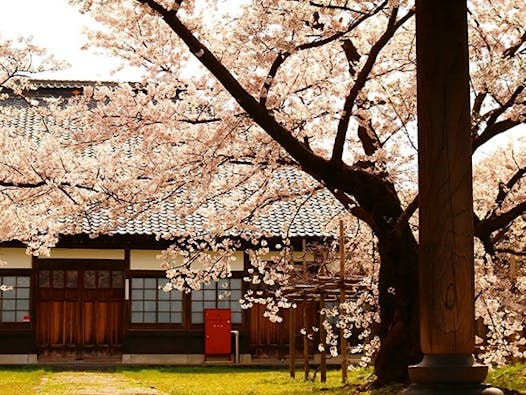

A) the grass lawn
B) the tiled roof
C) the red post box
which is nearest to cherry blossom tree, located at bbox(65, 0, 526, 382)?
the grass lawn

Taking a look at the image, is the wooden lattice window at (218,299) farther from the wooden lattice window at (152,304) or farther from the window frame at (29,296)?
the window frame at (29,296)

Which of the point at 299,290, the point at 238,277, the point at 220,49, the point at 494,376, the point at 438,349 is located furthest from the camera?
the point at 238,277

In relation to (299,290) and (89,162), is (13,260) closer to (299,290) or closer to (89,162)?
(299,290)

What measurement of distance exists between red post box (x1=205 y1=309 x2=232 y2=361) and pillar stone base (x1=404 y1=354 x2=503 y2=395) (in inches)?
699

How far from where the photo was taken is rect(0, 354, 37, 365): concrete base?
20312 mm

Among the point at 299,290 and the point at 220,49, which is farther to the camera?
the point at 299,290

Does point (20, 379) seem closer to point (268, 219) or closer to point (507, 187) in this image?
point (268, 219)

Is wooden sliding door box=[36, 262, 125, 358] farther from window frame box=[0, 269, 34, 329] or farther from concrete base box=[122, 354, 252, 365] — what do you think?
concrete base box=[122, 354, 252, 365]

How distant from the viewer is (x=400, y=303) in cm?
983

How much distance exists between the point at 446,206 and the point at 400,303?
261 inches

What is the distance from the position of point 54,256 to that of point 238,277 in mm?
4116

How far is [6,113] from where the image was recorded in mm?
11000

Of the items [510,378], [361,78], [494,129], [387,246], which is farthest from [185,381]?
[361,78]

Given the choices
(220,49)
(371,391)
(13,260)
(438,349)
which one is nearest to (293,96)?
(220,49)
